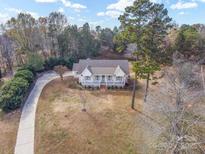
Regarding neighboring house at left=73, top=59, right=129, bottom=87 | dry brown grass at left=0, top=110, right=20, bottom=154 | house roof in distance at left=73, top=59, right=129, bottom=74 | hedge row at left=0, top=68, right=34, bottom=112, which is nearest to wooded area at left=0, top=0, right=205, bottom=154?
hedge row at left=0, top=68, right=34, bottom=112

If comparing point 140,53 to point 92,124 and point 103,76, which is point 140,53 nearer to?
point 92,124

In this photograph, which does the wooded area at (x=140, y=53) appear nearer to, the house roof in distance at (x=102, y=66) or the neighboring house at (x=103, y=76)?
the neighboring house at (x=103, y=76)

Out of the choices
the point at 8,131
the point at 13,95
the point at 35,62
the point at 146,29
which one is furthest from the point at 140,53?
the point at 35,62

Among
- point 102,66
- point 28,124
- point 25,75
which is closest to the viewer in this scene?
point 28,124

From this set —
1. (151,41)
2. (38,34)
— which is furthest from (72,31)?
(151,41)

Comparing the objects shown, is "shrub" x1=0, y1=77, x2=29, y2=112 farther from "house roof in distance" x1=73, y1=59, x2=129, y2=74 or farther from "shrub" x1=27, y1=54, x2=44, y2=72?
"house roof in distance" x1=73, y1=59, x2=129, y2=74
